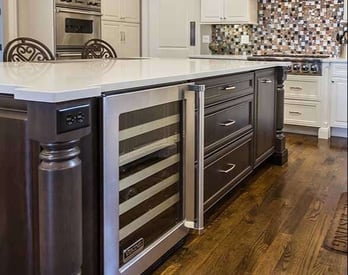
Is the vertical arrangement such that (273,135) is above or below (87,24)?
below

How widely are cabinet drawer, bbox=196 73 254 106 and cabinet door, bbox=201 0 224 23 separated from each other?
3094 millimetres

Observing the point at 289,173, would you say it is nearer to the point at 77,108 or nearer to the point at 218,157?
the point at 218,157

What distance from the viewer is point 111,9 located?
573 cm

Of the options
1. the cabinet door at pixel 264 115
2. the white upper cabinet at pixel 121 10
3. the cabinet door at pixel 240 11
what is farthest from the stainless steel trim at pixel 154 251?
the cabinet door at pixel 240 11

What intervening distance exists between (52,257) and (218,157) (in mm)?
1494

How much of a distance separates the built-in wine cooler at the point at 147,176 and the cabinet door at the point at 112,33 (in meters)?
3.79

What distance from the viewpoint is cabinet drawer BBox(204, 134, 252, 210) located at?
258cm

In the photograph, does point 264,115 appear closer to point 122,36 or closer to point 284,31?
point 284,31

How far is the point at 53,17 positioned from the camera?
478cm

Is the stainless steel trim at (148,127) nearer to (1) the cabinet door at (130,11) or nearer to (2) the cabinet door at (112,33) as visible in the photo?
(2) the cabinet door at (112,33)

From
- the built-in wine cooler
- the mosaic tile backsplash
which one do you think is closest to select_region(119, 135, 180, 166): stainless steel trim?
the built-in wine cooler

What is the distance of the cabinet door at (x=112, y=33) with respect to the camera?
18.5 feet

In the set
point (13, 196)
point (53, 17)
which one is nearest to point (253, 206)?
point (13, 196)

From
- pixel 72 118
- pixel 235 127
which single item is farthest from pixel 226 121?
pixel 72 118
